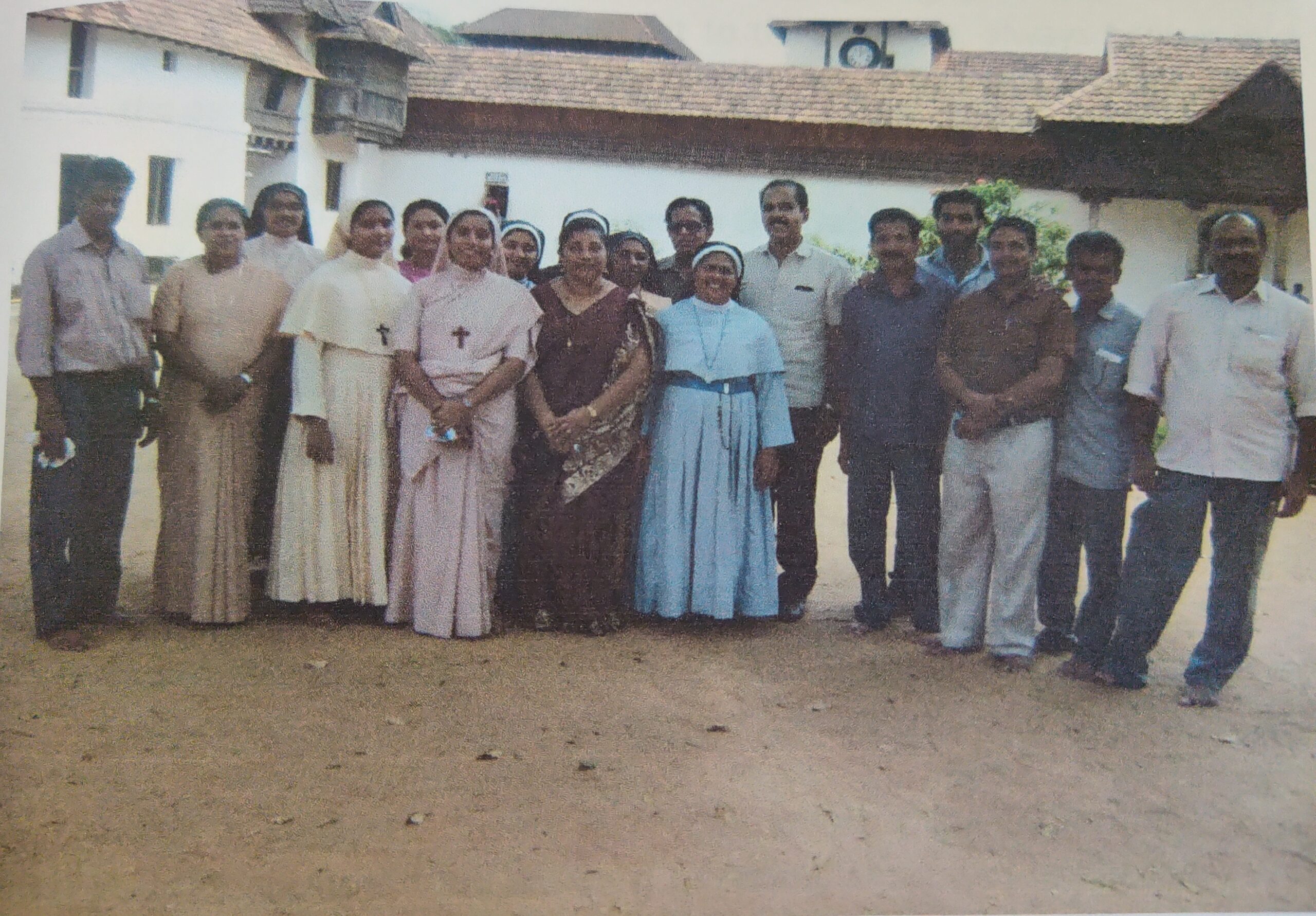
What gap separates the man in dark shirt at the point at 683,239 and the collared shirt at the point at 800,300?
0.20m

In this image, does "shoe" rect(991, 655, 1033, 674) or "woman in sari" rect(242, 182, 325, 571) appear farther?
"woman in sari" rect(242, 182, 325, 571)

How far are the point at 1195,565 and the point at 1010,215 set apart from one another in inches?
47.9

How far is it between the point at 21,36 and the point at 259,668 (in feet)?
5.75

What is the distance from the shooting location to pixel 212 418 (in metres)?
3.63

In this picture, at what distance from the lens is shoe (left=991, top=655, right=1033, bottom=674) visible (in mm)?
3582

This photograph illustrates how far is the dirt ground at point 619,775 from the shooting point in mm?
2482

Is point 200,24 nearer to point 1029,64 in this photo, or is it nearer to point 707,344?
point 707,344

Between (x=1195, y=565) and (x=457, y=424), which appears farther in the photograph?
(x=457, y=424)

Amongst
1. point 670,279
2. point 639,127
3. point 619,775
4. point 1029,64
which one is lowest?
point 619,775

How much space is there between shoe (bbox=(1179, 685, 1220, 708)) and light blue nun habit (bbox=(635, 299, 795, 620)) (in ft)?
4.21

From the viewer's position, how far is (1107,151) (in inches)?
151

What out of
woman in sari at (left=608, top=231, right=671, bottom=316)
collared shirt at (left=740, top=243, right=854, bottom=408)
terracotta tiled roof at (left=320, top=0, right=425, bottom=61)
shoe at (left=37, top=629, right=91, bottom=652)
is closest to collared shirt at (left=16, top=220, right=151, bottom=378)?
shoe at (left=37, top=629, right=91, bottom=652)

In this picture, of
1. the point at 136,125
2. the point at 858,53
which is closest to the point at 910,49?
the point at 858,53

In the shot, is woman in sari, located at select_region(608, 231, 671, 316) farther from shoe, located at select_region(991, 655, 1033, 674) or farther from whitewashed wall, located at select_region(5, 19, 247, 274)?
shoe, located at select_region(991, 655, 1033, 674)
